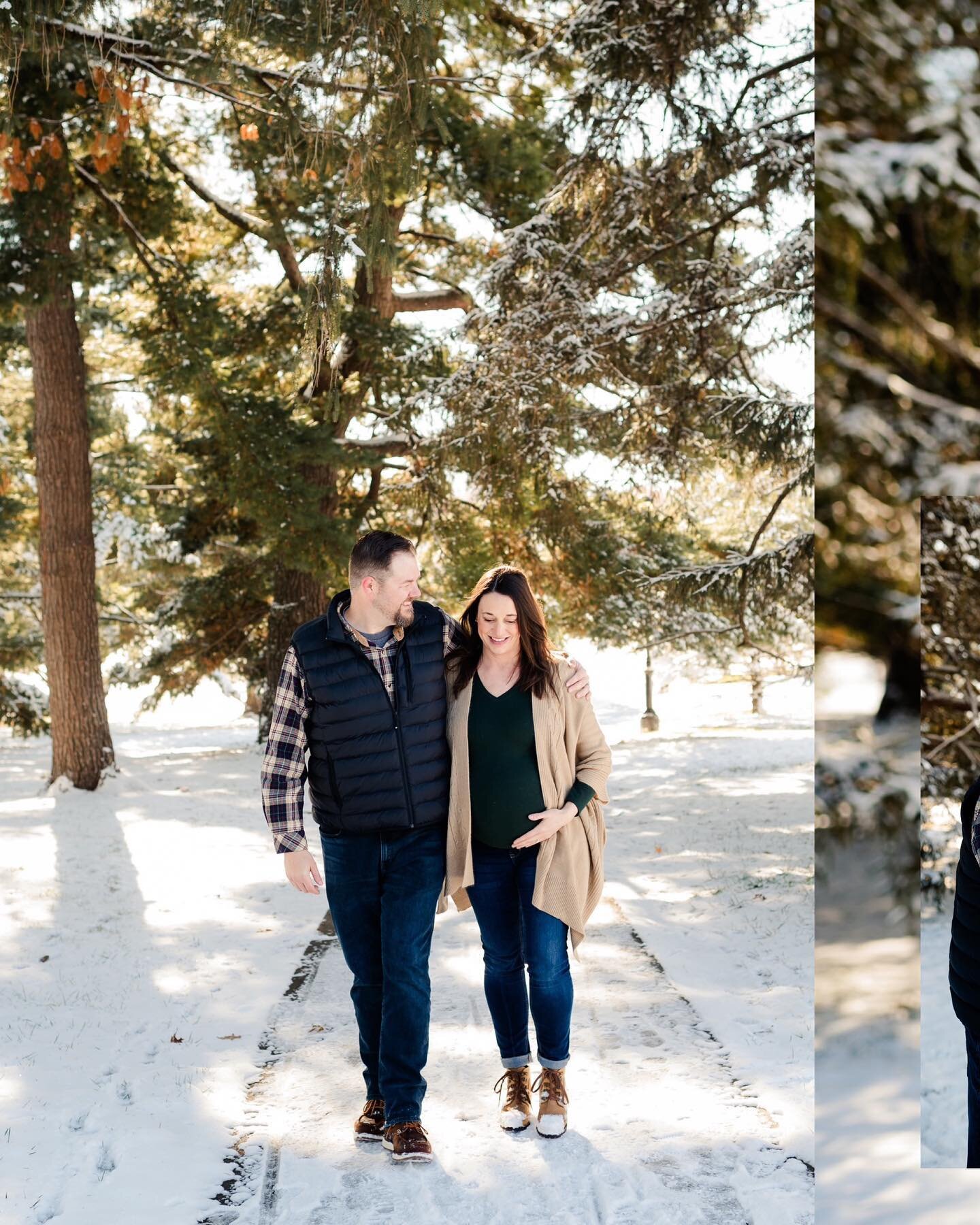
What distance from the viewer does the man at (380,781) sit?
324 centimetres

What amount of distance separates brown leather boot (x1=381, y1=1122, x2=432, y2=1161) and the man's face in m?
1.41

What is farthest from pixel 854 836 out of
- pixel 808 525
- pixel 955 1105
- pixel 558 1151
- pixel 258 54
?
pixel 258 54

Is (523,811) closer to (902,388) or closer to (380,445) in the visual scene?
(902,388)

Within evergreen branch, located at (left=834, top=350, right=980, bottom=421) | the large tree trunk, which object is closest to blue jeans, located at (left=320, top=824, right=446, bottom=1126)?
evergreen branch, located at (left=834, top=350, right=980, bottom=421)

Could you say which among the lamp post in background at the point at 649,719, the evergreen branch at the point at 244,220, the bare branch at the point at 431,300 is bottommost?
the lamp post in background at the point at 649,719

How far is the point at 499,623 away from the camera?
330 centimetres

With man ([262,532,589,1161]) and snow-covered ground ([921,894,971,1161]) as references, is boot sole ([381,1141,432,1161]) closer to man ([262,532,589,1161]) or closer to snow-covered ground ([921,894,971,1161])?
man ([262,532,589,1161])

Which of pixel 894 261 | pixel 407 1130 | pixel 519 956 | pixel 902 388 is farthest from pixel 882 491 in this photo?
pixel 407 1130

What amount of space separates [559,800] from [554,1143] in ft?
3.20

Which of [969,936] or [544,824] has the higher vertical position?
[969,936]

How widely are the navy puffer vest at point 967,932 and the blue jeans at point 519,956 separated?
1.56 meters

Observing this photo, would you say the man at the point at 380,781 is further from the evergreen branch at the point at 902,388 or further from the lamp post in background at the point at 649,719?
the lamp post in background at the point at 649,719

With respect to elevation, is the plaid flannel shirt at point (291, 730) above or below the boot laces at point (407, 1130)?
above

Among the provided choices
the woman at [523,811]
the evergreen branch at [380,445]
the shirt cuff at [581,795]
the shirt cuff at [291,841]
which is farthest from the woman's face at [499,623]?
the evergreen branch at [380,445]
